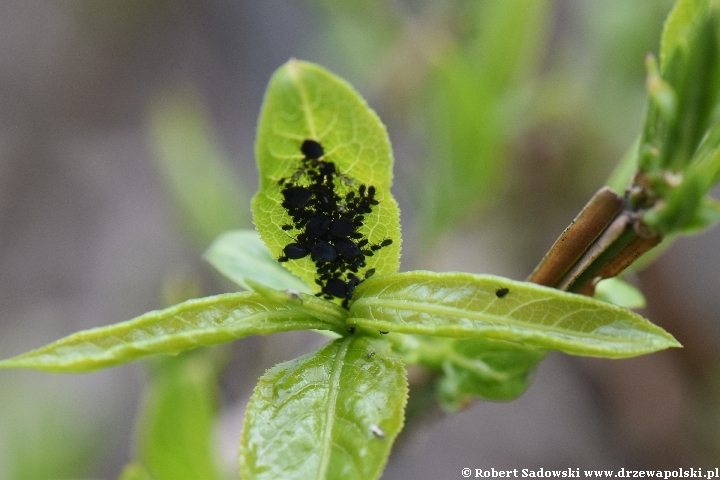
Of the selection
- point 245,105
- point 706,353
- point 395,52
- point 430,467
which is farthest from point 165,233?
point 706,353

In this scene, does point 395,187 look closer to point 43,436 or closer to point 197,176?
point 197,176

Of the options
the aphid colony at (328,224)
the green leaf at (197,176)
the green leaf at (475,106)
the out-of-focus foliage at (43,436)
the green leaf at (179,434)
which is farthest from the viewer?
the green leaf at (197,176)

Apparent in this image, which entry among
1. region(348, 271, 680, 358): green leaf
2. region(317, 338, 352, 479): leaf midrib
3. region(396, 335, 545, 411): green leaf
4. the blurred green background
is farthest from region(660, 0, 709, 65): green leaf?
the blurred green background

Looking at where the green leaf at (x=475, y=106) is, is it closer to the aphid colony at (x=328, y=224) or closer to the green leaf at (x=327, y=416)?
the aphid colony at (x=328, y=224)

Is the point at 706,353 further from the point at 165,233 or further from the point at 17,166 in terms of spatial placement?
the point at 17,166

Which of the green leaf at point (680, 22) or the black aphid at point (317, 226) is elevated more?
the green leaf at point (680, 22)

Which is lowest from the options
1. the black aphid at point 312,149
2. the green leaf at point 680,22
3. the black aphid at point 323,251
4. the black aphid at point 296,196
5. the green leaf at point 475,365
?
the green leaf at point 475,365

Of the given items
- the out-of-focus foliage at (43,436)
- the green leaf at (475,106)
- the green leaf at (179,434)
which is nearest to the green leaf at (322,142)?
the green leaf at (179,434)
